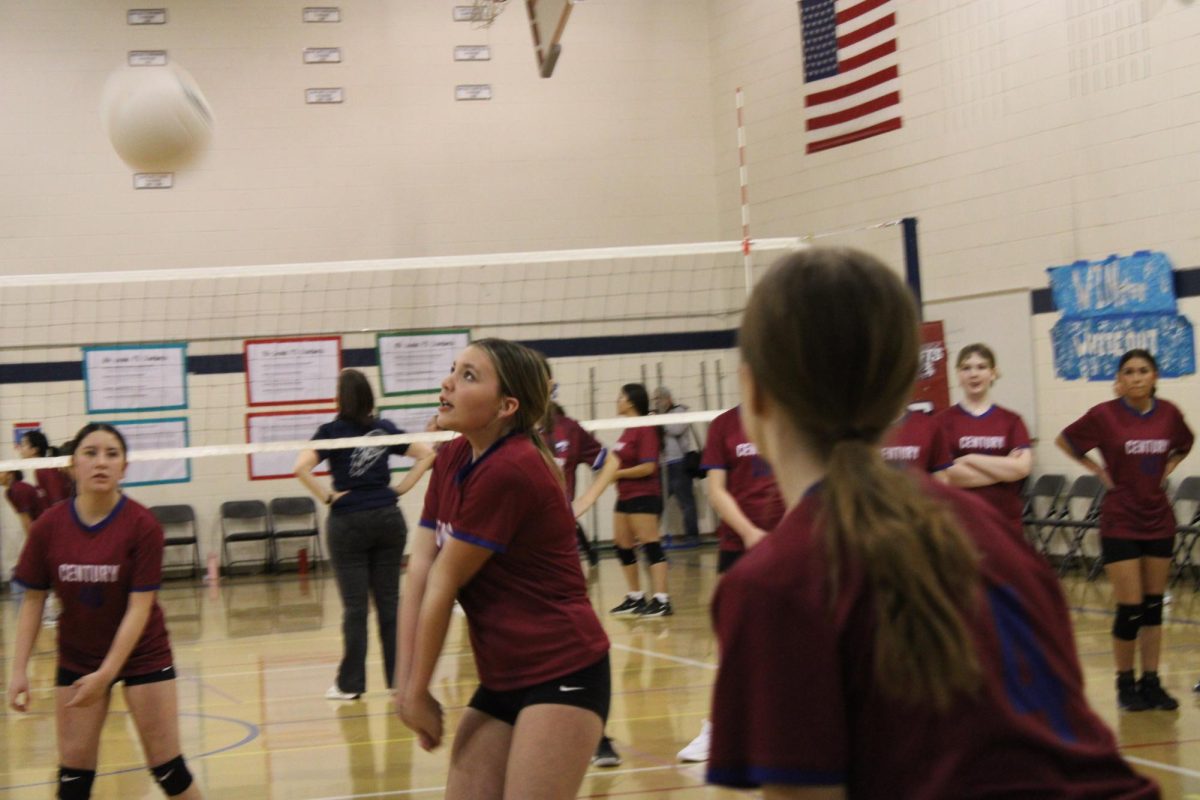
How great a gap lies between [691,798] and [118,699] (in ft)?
13.8

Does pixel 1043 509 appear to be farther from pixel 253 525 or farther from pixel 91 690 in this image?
pixel 91 690

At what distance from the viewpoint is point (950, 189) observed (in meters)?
11.6

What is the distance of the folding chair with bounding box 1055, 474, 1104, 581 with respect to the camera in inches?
409

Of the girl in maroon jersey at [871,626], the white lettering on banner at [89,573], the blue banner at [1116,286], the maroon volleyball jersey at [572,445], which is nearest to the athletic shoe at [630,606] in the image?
the maroon volleyball jersey at [572,445]

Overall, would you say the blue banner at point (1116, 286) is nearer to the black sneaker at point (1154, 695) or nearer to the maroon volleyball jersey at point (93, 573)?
the black sneaker at point (1154, 695)

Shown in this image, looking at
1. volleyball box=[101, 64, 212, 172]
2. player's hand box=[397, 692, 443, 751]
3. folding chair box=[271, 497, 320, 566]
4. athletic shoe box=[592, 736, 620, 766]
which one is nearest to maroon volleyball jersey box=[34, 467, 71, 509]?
folding chair box=[271, 497, 320, 566]

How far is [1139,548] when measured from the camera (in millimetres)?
6180

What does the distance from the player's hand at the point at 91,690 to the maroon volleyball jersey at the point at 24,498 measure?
8254mm

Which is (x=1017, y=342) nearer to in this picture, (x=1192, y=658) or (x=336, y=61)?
(x=1192, y=658)

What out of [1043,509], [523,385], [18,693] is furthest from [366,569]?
[1043,509]

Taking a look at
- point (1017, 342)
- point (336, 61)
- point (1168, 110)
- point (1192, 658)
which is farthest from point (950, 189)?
point (336, 61)

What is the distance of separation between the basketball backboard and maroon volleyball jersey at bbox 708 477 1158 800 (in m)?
7.64

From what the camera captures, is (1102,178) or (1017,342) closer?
(1102,178)

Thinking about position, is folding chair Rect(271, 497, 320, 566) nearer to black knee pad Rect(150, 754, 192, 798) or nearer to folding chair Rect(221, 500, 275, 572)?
folding chair Rect(221, 500, 275, 572)
